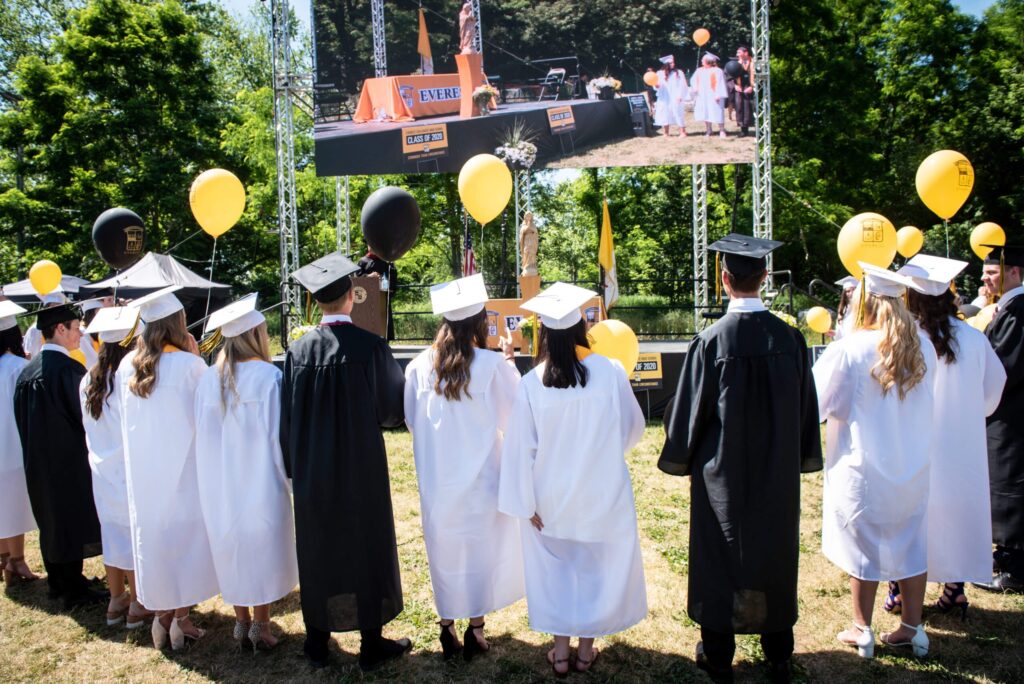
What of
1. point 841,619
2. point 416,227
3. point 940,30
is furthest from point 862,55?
point 841,619

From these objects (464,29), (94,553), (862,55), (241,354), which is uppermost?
(862,55)

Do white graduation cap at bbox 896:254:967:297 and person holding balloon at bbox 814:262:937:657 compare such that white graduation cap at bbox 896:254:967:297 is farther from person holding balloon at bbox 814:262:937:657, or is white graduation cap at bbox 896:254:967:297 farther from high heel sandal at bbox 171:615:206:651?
high heel sandal at bbox 171:615:206:651

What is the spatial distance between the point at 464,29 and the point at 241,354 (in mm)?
11740

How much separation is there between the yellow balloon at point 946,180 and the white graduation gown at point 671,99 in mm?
7956

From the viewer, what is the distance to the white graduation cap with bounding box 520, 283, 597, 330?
319 cm

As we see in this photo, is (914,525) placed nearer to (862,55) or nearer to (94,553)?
(94,553)

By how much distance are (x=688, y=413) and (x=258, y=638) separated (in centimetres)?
258

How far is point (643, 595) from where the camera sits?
11.2 feet

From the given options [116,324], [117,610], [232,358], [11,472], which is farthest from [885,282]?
[11,472]

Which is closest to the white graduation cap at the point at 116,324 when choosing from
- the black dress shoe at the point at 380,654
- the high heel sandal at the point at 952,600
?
the black dress shoe at the point at 380,654

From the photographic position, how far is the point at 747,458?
10.4 feet

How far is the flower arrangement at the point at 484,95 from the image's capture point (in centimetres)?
1351

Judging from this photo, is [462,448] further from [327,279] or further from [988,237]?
[988,237]

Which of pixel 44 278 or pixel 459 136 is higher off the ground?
pixel 459 136
